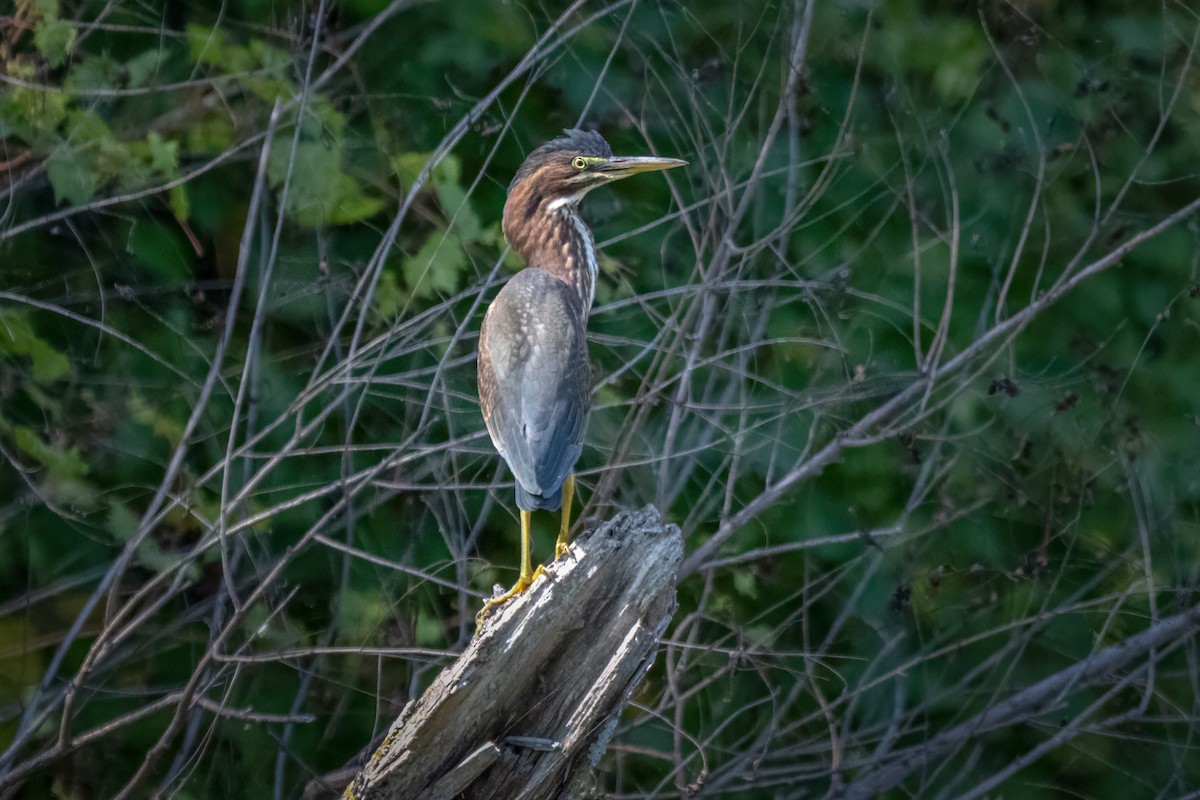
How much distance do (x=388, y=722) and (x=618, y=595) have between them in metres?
2.14

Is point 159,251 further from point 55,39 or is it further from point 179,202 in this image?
point 55,39

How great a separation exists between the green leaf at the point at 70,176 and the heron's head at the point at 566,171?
139cm

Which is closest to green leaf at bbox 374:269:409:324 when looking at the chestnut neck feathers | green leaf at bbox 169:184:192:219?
the chestnut neck feathers

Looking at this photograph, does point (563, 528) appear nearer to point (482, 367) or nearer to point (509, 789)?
point (482, 367)

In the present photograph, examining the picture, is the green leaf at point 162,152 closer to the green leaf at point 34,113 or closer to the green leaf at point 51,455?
the green leaf at point 34,113

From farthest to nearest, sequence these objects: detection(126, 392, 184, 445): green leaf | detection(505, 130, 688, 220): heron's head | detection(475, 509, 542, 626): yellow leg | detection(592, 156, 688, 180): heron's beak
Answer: detection(126, 392, 184, 445): green leaf, detection(505, 130, 688, 220): heron's head, detection(592, 156, 688, 180): heron's beak, detection(475, 509, 542, 626): yellow leg

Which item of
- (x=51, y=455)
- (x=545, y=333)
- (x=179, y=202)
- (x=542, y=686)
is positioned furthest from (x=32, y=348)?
(x=542, y=686)

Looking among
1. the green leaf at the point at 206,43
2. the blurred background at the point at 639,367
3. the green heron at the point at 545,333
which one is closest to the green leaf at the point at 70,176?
the blurred background at the point at 639,367

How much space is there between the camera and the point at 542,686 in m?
2.78

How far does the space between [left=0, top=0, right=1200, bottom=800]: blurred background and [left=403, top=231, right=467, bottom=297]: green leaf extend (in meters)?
0.03

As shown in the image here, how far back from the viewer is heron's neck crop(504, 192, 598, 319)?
3.94 meters

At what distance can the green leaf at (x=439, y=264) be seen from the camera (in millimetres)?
4340

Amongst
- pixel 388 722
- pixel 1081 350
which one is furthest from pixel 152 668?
pixel 1081 350

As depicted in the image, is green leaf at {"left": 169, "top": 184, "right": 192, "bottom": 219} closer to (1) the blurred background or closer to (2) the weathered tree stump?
(1) the blurred background
